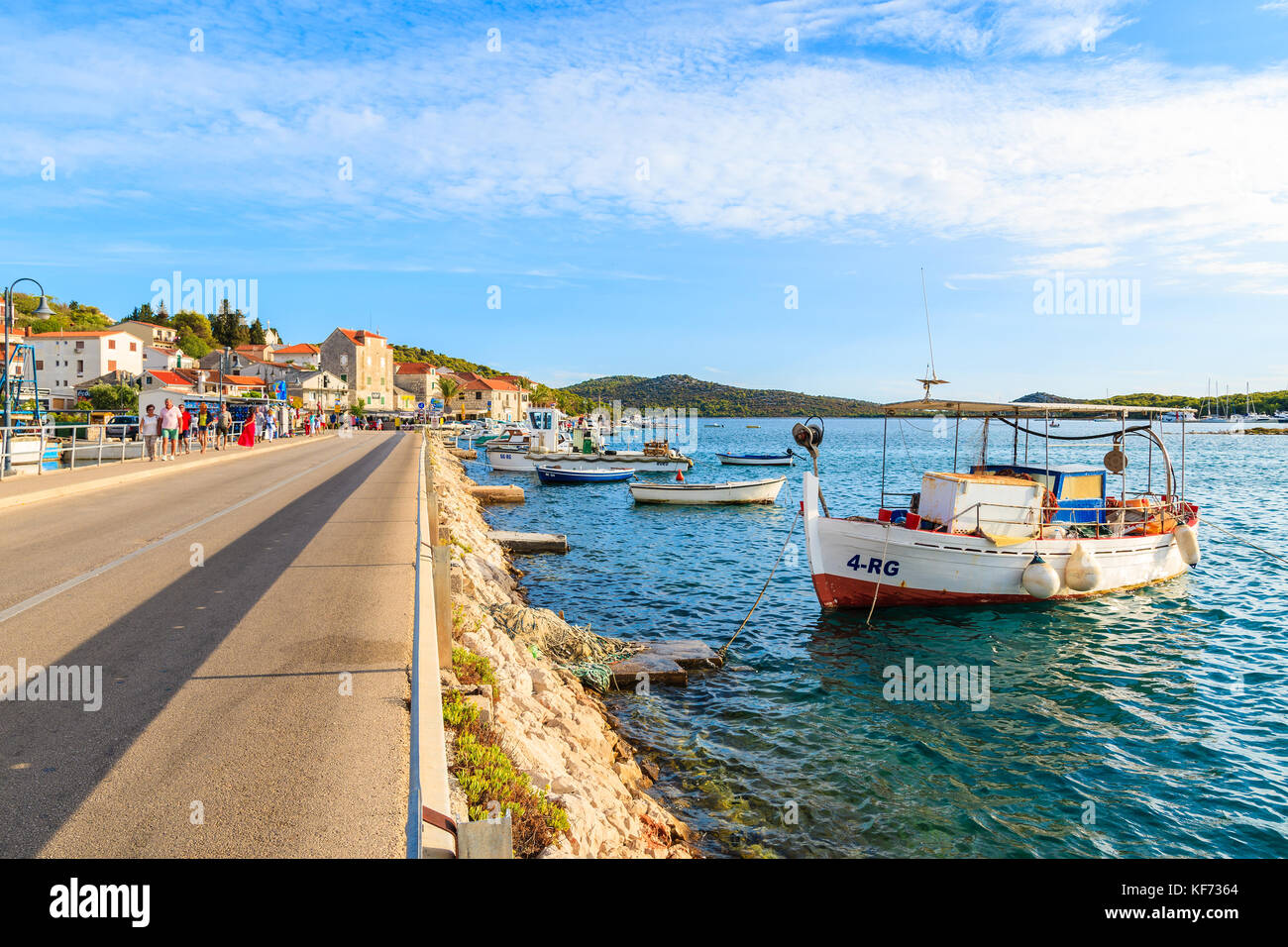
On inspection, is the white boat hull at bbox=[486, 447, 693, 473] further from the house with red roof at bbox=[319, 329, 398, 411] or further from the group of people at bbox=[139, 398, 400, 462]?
the house with red roof at bbox=[319, 329, 398, 411]

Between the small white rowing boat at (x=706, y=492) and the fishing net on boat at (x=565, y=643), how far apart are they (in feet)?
79.3

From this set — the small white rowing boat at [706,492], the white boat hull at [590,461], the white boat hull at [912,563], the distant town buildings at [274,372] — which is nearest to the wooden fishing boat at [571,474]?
the white boat hull at [590,461]

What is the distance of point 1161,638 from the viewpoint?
15.0 m

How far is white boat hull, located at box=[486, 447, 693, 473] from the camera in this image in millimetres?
49469

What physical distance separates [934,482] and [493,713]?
13503 millimetres

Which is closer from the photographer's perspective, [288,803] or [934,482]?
[288,803]

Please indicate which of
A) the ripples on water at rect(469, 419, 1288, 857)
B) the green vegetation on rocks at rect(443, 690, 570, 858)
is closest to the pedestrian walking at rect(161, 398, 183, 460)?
the ripples on water at rect(469, 419, 1288, 857)

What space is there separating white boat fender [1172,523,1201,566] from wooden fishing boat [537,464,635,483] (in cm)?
3414

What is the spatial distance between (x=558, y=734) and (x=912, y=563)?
1065cm

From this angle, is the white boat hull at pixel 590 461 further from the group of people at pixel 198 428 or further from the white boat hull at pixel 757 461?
the group of people at pixel 198 428

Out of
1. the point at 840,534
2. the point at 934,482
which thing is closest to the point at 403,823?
the point at 840,534

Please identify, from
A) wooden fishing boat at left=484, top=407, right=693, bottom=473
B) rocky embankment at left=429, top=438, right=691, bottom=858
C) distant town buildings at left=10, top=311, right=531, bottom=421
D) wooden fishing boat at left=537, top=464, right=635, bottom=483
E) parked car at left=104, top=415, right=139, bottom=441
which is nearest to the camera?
rocky embankment at left=429, top=438, right=691, bottom=858

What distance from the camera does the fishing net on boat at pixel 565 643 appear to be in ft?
39.2
